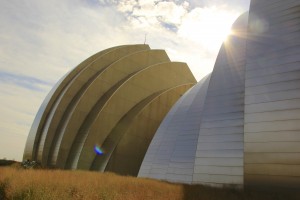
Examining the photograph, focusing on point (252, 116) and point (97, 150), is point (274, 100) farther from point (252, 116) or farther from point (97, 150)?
point (97, 150)

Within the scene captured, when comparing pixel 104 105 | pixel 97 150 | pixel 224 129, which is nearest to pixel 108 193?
pixel 224 129

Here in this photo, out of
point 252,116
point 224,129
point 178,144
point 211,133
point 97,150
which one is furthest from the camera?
point 97,150

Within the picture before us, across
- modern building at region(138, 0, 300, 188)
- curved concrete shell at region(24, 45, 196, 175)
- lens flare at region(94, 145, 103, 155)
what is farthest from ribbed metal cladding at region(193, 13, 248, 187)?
lens flare at region(94, 145, 103, 155)

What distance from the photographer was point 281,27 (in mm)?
15734

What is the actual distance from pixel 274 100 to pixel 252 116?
43.9 inches

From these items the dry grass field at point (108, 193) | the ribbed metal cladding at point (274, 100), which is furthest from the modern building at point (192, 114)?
the dry grass field at point (108, 193)

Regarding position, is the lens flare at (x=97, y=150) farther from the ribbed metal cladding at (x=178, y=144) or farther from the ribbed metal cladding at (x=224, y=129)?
the ribbed metal cladding at (x=224, y=129)

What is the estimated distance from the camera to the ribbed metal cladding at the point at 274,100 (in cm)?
1288

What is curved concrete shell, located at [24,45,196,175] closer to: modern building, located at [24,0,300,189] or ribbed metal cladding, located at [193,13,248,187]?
modern building, located at [24,0,300,189]

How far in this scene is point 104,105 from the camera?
31.7 metres

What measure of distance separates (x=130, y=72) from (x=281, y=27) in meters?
22.8

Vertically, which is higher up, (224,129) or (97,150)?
(97,150)

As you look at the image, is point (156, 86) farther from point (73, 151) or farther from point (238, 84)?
point (238, 84)

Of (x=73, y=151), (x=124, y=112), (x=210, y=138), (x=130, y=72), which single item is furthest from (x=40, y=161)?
(x=210, y=138)
